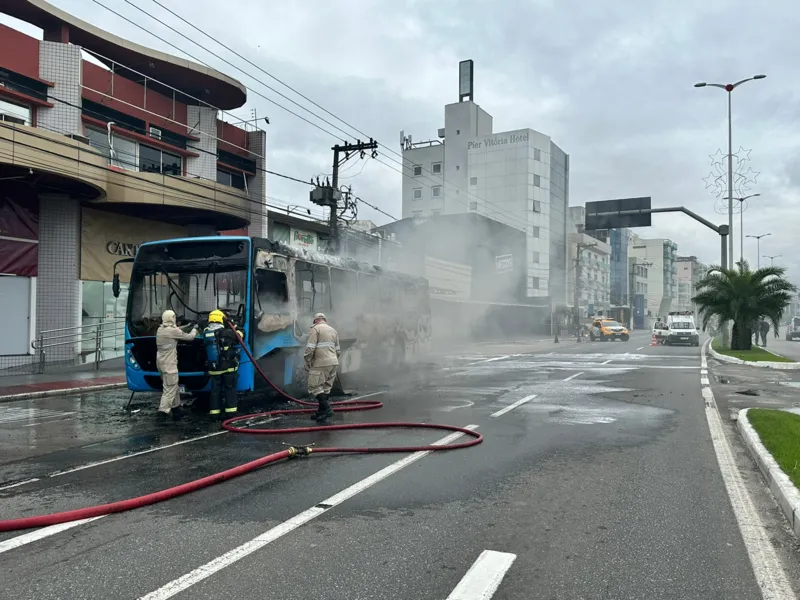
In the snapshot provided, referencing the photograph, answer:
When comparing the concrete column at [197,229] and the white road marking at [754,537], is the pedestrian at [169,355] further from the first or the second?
the concrete column at [197,229]

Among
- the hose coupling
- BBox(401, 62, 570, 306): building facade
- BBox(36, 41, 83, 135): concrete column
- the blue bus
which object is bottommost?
the hose coupling

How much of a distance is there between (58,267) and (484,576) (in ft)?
56.0

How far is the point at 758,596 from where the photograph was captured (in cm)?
337

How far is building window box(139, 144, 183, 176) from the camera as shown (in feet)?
66.0

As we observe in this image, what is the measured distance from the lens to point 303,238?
28219 mm

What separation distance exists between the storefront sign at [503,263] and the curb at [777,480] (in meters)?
42.9

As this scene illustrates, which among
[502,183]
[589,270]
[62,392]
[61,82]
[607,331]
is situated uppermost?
[502,183]

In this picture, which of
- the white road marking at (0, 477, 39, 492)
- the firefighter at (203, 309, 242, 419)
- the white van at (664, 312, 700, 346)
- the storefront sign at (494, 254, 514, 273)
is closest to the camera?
the white road marking at (0, 477, 39, 492)

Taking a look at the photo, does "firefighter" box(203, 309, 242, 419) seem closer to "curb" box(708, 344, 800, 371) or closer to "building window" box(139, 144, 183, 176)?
"building window" box(139, 144, 183, 176)

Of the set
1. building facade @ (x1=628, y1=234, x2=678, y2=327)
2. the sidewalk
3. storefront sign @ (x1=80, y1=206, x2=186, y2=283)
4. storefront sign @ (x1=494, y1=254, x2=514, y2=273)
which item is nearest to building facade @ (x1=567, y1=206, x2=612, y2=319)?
storefront sign @ (x1=494, y1=254, x2=514, y2=273)

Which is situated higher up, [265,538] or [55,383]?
[265,538]

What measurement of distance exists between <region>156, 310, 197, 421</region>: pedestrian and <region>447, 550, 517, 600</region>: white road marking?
6.49 m

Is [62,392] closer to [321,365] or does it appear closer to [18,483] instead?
[321,365]

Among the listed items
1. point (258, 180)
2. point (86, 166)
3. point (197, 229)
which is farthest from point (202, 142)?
point (86, 166)
